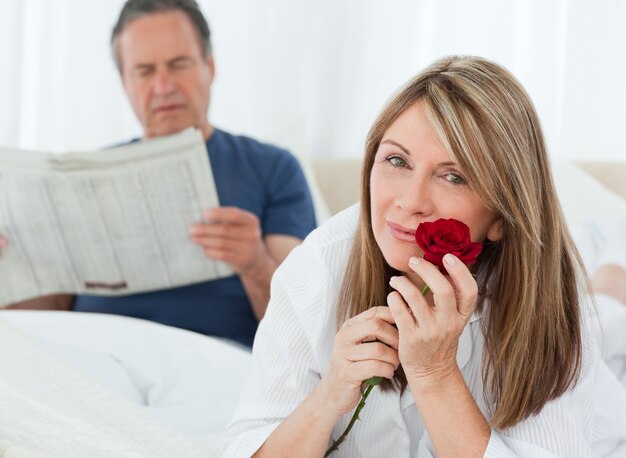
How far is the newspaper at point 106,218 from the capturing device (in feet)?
6.01

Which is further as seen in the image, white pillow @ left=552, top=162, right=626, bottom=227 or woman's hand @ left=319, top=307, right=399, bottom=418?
white pillow @ left=552, top=162, right=626, bottom=227

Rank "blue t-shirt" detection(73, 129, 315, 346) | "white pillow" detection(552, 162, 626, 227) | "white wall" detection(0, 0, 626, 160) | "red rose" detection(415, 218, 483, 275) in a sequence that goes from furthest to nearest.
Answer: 1. "white wall" detection(0, 0, 626, 160)
2. "white pillow" detection(552, 162, 626, 227)
3. "blue t-shirt" detection(73, 129, 315, 346)
4. "red rose" detection(415, 218, 483, 275)

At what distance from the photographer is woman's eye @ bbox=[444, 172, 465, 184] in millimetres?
1101

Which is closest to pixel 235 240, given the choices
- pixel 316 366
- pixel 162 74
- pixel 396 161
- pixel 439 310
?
pixel 162 74

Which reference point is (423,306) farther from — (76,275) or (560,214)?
(76,275)

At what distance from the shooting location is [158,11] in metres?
2.14

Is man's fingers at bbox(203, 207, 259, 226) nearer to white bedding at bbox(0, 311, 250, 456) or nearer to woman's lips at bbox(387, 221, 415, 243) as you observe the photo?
white bedding at bbox(0, 311, 250, 456)

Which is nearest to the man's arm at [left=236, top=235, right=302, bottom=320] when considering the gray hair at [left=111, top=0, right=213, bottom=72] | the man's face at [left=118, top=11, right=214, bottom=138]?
the man's face at [left=118, top=11, right=214, bottom=138]

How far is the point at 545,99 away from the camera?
285cm

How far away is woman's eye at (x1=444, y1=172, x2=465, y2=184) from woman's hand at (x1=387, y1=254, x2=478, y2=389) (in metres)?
0.13

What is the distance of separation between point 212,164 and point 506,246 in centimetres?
110

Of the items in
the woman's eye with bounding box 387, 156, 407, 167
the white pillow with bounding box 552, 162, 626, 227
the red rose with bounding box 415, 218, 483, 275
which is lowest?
the white pillow with bounding box 552, 162, 626, 227

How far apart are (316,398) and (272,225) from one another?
953 millimetres

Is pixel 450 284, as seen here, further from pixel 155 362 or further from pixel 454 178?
pixel 155 362
